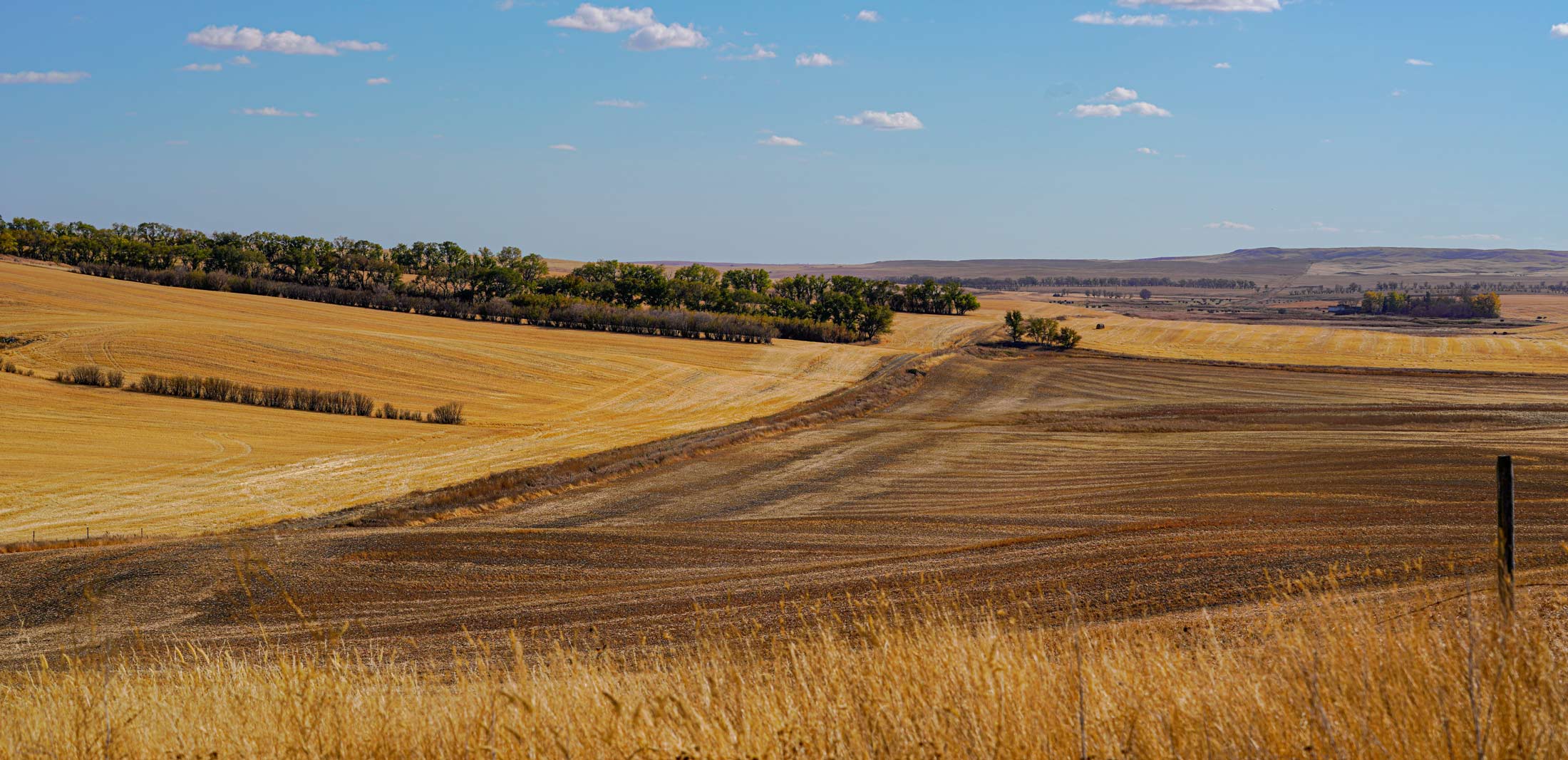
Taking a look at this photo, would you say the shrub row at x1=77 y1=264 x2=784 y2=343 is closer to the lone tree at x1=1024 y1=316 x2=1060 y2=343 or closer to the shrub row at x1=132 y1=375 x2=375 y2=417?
the lone tree at x1=1024 y1=316 x2=1060 y2=343

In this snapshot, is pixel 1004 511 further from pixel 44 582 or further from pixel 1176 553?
pixel 44 582

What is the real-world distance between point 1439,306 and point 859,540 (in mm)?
157200

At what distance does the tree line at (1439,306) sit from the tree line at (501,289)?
6610 cm

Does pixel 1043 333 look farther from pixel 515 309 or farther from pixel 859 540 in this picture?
pixel 859 540

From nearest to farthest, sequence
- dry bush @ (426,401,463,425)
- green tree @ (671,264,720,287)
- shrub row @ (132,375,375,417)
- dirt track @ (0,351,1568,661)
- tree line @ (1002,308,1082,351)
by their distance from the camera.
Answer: dirt track @ (0,351,1568,661) → dry bush @ (426,401,463,425) → shrub row @ (132,375,375,417) → tree line @ (1002,308,1082,351) → green tree @ (671,264,720,287)

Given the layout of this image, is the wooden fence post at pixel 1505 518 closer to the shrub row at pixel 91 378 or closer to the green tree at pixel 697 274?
the shrub row at pixel 91 378

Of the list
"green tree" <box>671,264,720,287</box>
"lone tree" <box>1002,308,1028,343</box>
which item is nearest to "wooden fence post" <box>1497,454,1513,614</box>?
"lone tree" <box>1002,308,1028,343</box>

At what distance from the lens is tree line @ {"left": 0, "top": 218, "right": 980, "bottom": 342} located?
105000 mm

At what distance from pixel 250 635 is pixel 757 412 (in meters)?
46.0

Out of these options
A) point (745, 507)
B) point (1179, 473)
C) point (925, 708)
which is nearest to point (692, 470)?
point (745, 507)

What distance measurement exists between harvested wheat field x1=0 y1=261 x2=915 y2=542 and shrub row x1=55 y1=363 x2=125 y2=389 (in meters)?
1.06

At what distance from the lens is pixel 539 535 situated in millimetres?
26344

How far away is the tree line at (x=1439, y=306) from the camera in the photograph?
145 meters

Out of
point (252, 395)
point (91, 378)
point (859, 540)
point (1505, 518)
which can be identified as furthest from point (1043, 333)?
point (1505, 518)
